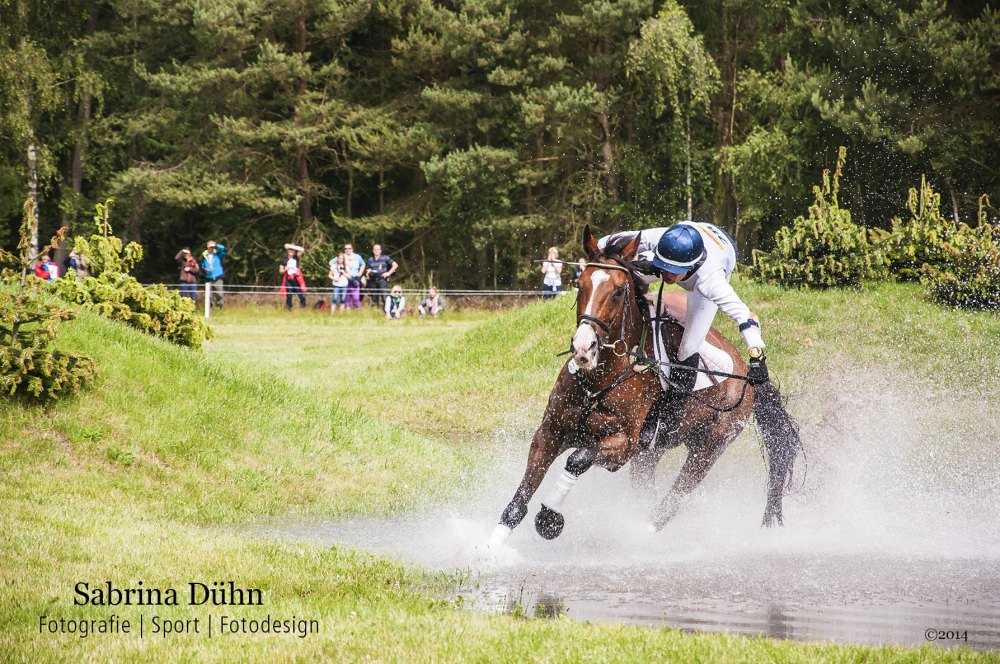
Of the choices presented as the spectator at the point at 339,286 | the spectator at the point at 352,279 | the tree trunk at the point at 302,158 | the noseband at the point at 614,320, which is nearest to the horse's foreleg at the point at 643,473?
the noseband at the point at 614,320

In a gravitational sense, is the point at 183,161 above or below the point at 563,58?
below

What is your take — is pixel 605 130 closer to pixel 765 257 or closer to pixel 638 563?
pixel 765 257

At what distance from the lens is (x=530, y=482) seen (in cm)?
842

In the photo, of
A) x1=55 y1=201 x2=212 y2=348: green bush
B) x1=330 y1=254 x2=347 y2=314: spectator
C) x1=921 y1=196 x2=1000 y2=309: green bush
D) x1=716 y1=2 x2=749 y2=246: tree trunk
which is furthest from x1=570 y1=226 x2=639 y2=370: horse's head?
x1=716 y1=2 x2=749 y2=246: tree trunk

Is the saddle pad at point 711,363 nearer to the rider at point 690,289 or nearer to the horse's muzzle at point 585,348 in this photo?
the rider at point 690,289

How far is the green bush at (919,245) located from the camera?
63.4ft

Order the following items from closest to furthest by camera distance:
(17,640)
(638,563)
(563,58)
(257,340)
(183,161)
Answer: (17,640) < (638,563) < (257,340) < (563,58) < (183,161)

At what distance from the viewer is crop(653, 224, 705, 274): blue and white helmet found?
8.32 metres

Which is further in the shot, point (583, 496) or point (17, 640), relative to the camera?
point (583, 496)

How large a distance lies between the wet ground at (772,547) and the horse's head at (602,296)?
1.50 meters

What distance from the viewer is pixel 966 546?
354 inches

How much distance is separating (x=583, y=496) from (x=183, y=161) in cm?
3399

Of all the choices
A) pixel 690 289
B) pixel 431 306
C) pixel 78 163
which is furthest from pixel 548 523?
pixel 78 163

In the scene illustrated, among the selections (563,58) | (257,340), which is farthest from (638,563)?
(563,58)
